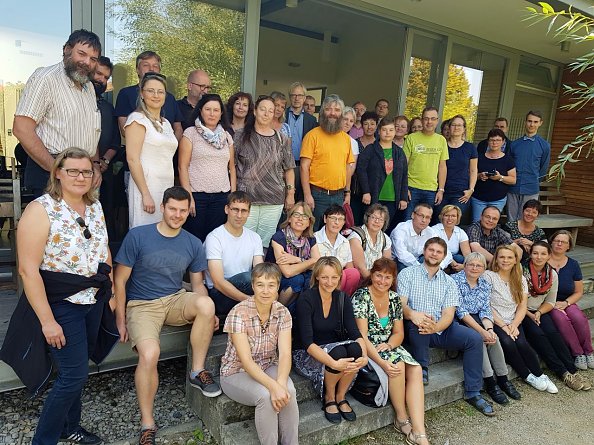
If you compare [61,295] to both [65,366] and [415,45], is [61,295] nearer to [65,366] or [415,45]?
[65,366]

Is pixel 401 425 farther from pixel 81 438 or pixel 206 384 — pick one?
pixel 81 438

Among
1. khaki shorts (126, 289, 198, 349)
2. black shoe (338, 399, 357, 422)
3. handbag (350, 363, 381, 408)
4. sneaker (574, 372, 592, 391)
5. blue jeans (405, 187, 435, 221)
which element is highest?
→ blue jeans (405, 187, 435, 221)

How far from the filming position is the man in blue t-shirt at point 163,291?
2592 mm

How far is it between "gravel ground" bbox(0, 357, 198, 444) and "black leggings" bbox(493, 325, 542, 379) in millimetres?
2545

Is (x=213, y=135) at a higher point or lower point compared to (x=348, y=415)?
higher

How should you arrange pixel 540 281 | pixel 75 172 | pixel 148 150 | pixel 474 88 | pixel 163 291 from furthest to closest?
1. pixel 474 88
2. pixel 540 281
3. pixel 148 150
4. pixel 163 291
5. pixel 75 172

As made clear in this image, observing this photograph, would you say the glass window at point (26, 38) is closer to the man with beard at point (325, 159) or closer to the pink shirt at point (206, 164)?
the pink shirt at point (206, 164)

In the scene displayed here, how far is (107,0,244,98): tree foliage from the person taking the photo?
4094 millimetres

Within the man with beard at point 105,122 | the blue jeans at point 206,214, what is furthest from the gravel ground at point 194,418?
the man with beard at point 105,122

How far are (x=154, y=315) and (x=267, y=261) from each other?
98 cm

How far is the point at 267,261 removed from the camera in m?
3.36

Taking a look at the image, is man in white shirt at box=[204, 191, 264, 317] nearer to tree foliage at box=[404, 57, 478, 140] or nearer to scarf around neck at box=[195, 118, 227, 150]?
scarf around neck at box=[195, 118, 227, 150]

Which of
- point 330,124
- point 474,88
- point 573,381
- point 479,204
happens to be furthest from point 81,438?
point 474,88

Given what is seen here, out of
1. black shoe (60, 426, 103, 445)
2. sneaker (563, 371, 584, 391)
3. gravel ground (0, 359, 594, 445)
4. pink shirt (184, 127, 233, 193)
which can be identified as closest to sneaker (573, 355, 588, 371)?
sneaker (563, 371, 584, 391)
